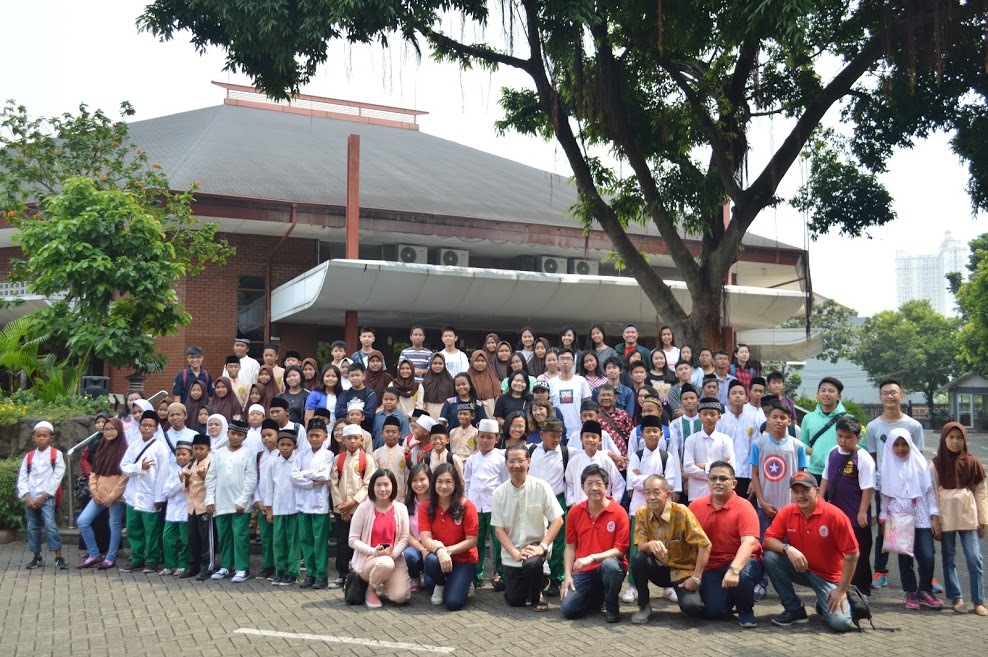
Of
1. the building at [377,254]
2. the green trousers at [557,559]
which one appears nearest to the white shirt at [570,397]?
the green trousers at [557,559]

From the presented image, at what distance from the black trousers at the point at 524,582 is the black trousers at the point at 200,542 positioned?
3544mm

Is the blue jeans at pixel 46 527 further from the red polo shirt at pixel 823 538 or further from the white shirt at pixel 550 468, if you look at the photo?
the red polo shirt at pixel 823 538

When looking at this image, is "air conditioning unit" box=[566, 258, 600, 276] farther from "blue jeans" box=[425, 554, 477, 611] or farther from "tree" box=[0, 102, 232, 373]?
"blue jeans" box=[425, 554, 477, 611]

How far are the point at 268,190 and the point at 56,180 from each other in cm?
420

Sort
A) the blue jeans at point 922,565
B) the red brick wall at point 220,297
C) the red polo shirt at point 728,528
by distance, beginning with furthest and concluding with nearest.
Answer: the red brick wall at point 220,297 → the blue jeans at point 922,565 → the red polo shirt at point 728,528

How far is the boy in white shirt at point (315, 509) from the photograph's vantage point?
9078 mm

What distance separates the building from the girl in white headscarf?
10.9 m

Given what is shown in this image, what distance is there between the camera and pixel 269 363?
11945mm

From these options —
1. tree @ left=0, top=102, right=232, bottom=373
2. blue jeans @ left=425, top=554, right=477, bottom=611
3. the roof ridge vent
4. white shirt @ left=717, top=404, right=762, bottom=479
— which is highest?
the roof ridge vent

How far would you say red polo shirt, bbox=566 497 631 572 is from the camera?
775 centimetres

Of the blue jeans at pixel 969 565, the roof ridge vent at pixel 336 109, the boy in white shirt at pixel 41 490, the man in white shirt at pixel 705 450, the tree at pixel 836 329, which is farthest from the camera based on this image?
the tree at pixel 836 329

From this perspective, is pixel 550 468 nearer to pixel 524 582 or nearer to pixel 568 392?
pixel 524 582

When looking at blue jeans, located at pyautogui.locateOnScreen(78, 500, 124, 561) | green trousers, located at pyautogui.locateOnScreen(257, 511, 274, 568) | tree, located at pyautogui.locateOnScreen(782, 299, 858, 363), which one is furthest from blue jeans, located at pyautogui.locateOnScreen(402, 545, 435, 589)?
tree, located at pyautogui.locateOnScreen(782, 299, 858, 363)

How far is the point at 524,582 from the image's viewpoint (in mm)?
8031
